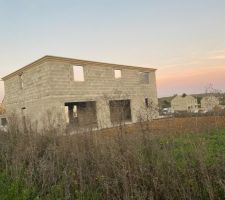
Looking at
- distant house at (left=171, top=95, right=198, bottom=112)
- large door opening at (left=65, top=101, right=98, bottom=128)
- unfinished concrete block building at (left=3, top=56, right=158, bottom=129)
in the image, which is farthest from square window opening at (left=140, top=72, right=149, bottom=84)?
large door opening at (left=65, top=101, right=98, bottom=128)

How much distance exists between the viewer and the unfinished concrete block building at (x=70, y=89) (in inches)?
806

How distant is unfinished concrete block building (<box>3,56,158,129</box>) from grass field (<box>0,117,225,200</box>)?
35.7ft

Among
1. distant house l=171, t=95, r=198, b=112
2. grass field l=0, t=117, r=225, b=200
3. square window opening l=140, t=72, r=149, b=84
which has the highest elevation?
A: square window opening l=140, t=72, r=149, b=84

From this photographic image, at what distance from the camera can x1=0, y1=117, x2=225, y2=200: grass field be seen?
3.85 m

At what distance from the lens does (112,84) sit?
2544 centimetres

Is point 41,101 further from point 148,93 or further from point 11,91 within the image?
point 148,93

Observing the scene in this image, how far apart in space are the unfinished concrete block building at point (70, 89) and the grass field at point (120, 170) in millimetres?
10866

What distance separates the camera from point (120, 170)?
433 cm

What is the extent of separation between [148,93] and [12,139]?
21.7 metres

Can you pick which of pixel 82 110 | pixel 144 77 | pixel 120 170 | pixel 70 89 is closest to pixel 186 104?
pixel 144 77

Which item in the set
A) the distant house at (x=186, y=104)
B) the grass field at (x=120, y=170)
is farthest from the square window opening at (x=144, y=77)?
the grass field at (x=120, y=170)

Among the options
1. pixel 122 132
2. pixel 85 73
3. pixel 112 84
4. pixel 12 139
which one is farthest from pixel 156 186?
pixel 112 84

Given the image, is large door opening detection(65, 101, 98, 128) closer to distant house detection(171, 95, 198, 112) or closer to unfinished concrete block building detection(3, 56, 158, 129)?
unfinished concrete block building detection(3, 56, 158, 129)

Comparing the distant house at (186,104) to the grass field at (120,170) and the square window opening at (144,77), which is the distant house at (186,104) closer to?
the square window opening at (144,77)
